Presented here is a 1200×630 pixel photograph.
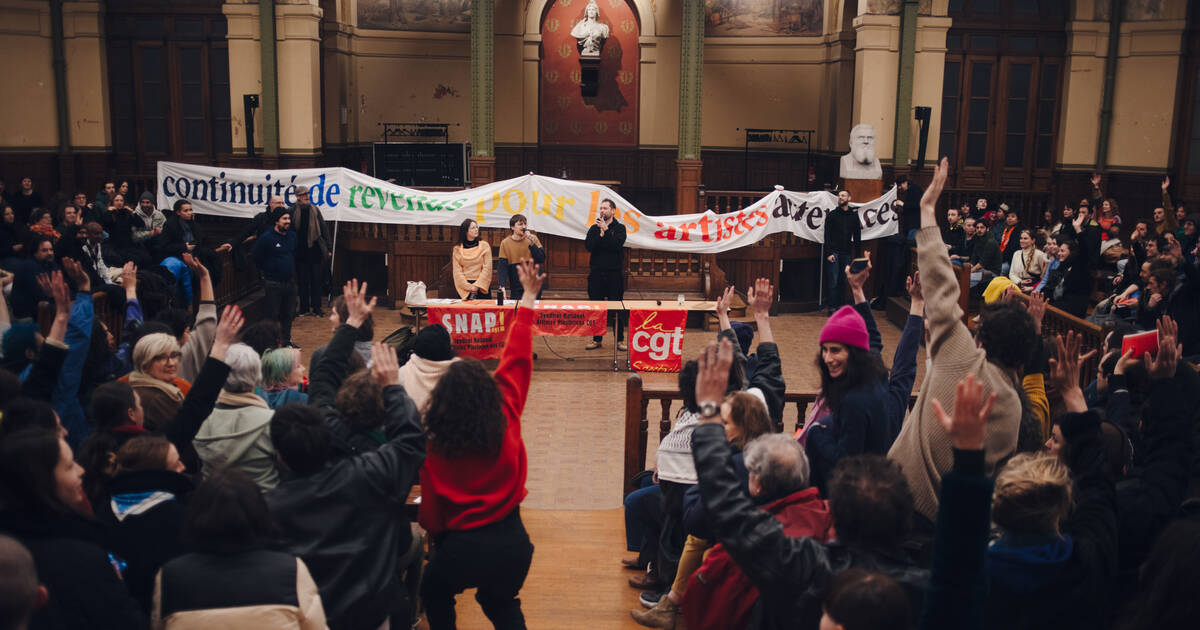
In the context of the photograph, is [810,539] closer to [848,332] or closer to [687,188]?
[848,332]

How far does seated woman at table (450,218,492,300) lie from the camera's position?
11.5 metres

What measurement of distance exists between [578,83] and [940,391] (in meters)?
16.7

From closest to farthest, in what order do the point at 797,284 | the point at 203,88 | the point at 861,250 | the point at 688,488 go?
the point at 688,488
the point at 861,250
the point at 797,284
the point at 203,88

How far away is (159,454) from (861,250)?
12266 mm

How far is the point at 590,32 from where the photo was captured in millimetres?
17531

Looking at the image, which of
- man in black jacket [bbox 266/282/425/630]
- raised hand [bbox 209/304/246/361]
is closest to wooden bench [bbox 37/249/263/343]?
raised hand [bbox 209/304/246/361]

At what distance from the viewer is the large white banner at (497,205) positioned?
13.4 meters

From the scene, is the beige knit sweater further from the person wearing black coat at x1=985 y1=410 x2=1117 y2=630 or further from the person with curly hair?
the person wearing black coat at x1=985 y1=410 x2=1117 y2=630

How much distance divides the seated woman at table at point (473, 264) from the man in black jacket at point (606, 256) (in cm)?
124

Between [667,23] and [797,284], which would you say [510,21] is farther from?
[797,284]

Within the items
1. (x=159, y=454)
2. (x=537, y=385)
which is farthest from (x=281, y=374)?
(x=537, y=385)

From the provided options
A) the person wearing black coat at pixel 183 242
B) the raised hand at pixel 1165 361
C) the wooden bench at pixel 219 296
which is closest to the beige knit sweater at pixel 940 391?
the raised hand at pixel 1165 361

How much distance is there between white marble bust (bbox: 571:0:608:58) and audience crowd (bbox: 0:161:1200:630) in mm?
12456

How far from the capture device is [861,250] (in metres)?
14.5
